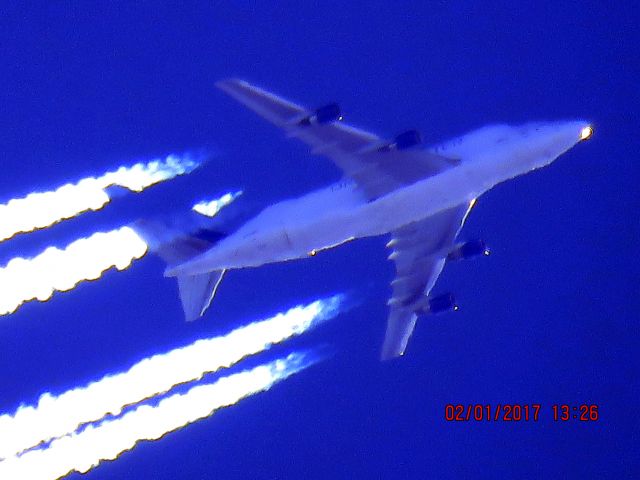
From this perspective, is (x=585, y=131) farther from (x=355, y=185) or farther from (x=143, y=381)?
(x=143, y=381)

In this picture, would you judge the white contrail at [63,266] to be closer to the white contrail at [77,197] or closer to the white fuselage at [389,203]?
the white contrail at [77,197]

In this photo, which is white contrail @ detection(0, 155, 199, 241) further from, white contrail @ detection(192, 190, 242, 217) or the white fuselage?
the white fuselage

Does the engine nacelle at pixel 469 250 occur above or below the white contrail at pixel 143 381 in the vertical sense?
below

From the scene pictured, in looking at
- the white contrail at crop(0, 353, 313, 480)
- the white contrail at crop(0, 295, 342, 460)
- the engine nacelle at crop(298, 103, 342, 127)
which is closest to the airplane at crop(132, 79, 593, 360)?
the engine nacelle at crop(298, 103, 342, 127)

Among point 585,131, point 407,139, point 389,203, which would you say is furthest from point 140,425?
point 585,131

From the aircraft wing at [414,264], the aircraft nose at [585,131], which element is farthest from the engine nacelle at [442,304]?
the aircraft nose at [585,131]

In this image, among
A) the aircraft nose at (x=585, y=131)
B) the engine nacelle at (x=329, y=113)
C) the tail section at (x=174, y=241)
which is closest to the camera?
the engine nacelle at (x=329, y=113)

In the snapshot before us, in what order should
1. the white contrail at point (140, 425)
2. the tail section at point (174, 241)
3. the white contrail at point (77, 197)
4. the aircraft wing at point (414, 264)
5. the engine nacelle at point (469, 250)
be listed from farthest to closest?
the white contrail at point (140, 425) < the aircraft wing at point (414, 264) < the white contrail at point (77, 197) < the engine nacelle at point (469, 250) < the tail section at point (174, 241)
